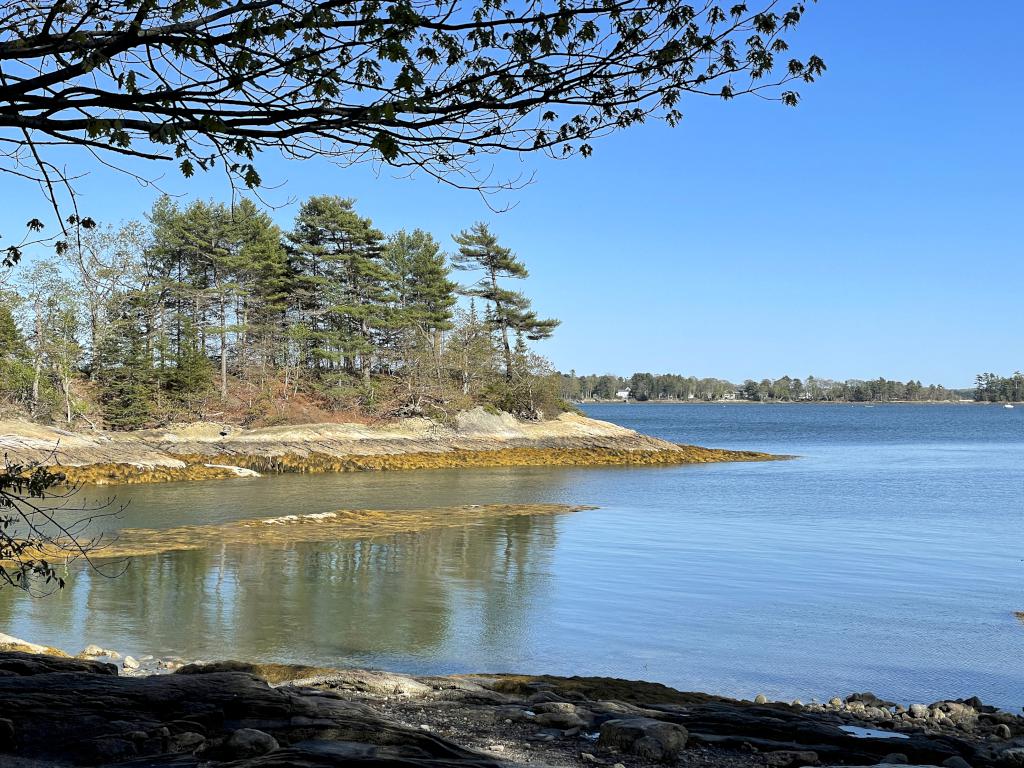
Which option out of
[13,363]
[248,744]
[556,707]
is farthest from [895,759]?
[13,363]

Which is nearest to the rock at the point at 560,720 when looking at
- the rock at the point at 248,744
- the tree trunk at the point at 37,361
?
the rock at the point at 248,744

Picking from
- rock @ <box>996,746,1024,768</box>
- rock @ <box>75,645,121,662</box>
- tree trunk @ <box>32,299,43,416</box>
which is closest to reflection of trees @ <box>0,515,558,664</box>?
rock @ <box>75,645,121,662</box>

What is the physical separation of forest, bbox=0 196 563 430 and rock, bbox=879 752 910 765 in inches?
1609

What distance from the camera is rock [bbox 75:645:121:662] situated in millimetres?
10416

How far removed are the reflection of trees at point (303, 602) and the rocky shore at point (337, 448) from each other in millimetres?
15900

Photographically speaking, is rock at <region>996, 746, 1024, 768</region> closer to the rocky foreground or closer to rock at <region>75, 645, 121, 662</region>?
the rocky foreground

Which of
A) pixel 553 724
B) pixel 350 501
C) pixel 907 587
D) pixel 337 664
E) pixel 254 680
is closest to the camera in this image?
pixel 254 680

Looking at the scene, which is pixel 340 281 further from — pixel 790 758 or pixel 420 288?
pixel 790 758

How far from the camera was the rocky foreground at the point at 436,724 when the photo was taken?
497cm

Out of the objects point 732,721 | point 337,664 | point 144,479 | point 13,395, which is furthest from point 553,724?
point 13,395

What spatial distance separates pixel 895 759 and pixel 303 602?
9659 mm

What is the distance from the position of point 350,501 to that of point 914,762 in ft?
78.1

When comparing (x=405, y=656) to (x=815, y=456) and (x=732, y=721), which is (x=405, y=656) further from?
(x=815, y=456)

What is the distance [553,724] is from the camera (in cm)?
708
